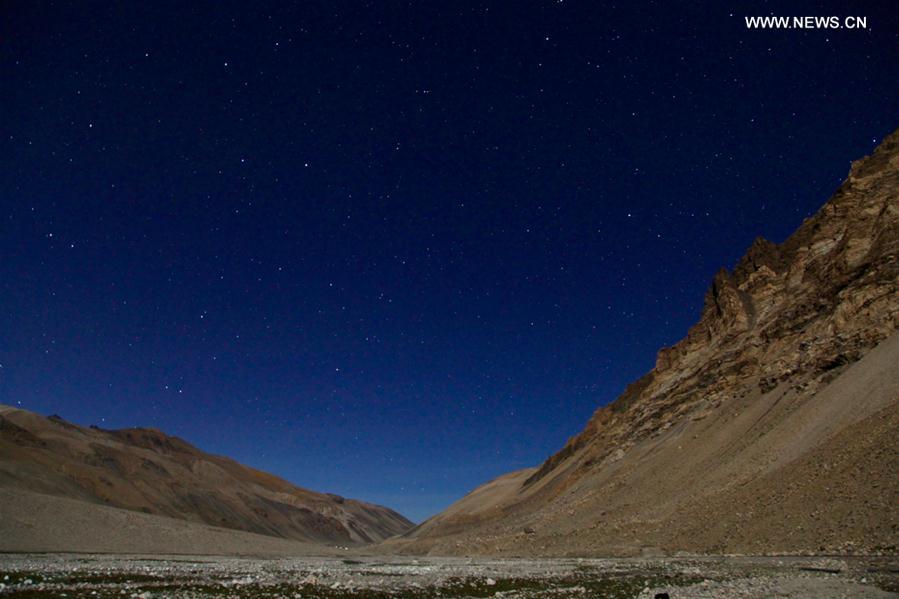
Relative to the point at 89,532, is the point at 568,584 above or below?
above

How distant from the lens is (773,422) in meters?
57.9

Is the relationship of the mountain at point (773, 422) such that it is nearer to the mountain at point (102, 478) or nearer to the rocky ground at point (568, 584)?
the rocky ground at point (568, 584)

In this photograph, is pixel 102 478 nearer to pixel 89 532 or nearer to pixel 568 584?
pixel 89 532

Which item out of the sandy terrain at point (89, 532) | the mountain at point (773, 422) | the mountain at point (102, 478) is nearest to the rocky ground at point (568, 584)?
the mountain at point (773, 422)

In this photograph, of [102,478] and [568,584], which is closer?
[568,584]

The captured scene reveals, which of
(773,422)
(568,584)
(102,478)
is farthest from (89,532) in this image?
(773,422)

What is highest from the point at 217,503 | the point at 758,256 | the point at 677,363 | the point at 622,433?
the point at 758,256

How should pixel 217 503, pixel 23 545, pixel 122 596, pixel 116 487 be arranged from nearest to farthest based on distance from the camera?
pixel 122 596, pixel 23 545, pixel 116 487, pixel 217 503

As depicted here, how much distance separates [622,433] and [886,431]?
56.2 m

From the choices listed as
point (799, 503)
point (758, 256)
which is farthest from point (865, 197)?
point (799, 503)

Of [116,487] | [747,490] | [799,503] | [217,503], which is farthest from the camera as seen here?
Answer: [217,503]

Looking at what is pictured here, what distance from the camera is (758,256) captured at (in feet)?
314

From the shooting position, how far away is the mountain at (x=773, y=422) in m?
38.6

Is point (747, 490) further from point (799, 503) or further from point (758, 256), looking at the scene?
point (758, 256)
